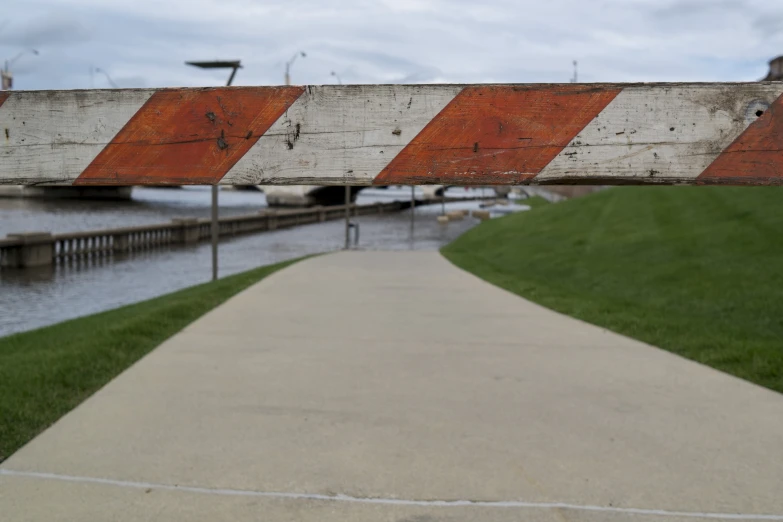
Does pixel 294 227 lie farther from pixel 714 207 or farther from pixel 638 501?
pixel 638 501

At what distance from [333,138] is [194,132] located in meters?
0.54

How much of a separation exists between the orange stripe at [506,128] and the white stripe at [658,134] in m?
0.05

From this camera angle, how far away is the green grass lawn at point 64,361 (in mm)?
5809

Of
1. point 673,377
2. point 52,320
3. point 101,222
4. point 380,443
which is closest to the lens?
point 380,443

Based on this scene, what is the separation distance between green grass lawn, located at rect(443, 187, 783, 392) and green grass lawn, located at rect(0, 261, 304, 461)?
5.38 m

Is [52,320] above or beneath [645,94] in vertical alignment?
beneath

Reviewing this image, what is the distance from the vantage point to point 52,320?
18.1 meters

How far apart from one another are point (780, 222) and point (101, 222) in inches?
2175

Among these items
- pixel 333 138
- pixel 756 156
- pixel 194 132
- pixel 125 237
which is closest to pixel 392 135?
pixel 333 138

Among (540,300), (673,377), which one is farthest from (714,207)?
(673,377)

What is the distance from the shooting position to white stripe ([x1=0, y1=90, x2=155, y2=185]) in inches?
129

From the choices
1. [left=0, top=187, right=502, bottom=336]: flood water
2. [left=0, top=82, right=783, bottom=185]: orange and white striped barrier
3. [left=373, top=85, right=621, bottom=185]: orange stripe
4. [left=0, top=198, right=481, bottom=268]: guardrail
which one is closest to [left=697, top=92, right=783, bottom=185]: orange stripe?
[left=0, top=82, right=783, bottom=185]: orange and white striped barrier

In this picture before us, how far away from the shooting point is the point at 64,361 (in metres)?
7.50

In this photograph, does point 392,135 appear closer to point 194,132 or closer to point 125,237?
point 194,132
